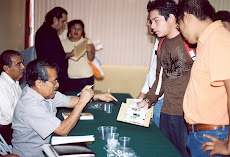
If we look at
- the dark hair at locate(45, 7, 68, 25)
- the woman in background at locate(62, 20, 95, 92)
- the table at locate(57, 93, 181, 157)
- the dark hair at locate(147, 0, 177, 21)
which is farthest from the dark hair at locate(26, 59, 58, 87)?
the woman in background at locate(62, 20, 95, 92)

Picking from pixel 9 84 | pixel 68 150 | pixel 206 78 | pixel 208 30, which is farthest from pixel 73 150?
pixel 9 84

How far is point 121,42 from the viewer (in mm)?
5863

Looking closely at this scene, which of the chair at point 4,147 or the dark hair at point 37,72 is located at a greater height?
the dark hair at point 37,72

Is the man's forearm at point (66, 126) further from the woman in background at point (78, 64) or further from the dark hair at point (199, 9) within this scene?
the woman in background at point (78, 64)

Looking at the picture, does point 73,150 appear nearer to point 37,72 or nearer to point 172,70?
point 37,72

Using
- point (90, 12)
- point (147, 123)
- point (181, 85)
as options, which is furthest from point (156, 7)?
point (90, 12)

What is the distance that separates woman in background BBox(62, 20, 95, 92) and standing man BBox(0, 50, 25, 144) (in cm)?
163

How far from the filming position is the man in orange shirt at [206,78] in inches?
55.7

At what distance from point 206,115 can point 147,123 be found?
2.14ft

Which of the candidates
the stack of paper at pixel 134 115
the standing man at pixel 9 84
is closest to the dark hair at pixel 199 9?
the stack of paper at pixel 134 115

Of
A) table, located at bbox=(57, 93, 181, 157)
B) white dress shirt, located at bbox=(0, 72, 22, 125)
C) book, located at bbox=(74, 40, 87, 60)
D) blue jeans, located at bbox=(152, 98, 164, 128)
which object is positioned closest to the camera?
table, located at bbox=(57, 93, 181, 157)

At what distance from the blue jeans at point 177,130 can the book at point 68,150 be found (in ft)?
3.03

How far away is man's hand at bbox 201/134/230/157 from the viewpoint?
146cm

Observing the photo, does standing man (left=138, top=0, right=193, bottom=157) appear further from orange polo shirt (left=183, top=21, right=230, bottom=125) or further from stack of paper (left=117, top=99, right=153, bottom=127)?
orange polo shirt (left=183, top=21, right=230, bottom=125)
